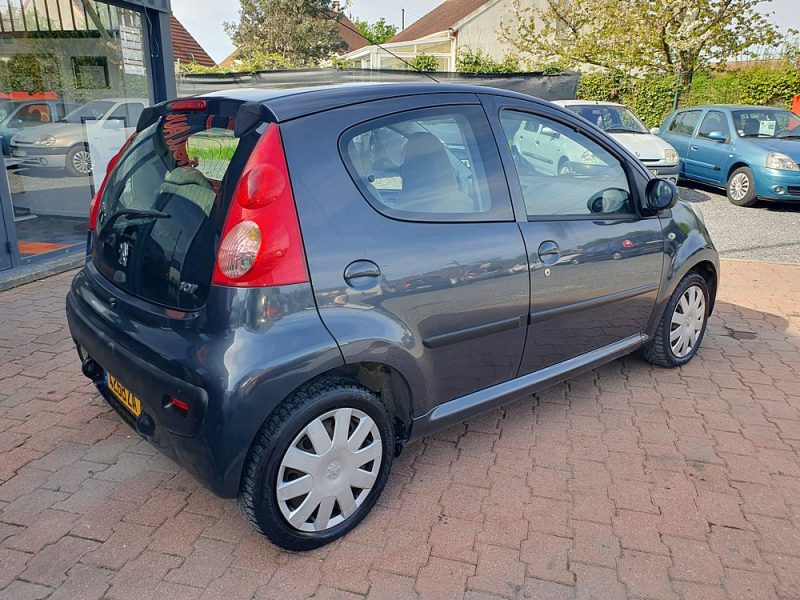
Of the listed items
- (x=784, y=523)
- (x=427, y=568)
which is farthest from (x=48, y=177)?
(x=784, y=523)

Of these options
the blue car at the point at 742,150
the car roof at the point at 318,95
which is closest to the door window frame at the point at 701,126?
the blue car at the point at 742,150

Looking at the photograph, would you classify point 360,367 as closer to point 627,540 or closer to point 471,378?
point 471,378

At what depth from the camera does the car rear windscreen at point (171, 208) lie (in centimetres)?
217

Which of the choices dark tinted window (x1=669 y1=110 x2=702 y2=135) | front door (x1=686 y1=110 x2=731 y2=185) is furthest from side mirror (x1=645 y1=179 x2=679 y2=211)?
dark tinted window (x1=669 y1=110 x2=702 y2=135)

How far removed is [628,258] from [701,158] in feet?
29.9

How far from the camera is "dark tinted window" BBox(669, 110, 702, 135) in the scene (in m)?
11.7

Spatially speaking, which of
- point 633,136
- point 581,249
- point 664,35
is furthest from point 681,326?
point 664,35

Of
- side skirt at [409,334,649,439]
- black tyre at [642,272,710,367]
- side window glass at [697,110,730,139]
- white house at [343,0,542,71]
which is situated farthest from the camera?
white house at [343,0,542,71]

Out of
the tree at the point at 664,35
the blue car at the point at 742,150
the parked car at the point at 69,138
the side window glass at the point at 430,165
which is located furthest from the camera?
the tree at the point at 664,35

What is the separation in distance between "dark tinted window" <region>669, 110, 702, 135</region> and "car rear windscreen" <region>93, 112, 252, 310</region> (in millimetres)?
11335

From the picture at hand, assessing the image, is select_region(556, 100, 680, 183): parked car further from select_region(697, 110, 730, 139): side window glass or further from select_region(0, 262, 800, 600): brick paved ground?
select_region(0, 262, 800, 600): brick paved ground

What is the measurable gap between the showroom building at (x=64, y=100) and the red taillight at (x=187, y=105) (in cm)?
398

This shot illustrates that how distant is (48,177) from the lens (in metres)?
6.61

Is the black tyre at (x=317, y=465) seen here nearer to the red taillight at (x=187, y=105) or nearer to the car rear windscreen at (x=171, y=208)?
the car rear windscreen at (x=171, y=208)
